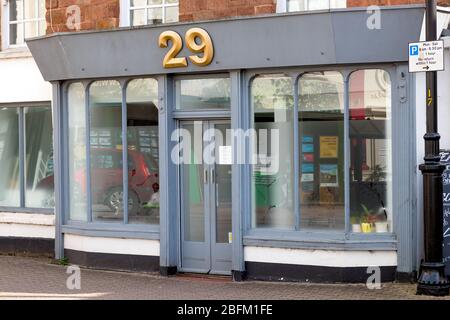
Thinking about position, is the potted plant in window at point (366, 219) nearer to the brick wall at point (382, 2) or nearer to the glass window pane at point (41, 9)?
the brick wall at point (382, 2)

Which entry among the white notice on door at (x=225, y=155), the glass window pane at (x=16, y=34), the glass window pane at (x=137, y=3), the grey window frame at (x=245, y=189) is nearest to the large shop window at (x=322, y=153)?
the grey window frame at (x=245, y=189)

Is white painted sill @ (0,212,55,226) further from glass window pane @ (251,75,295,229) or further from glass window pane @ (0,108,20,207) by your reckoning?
glass window pane @ (251,75,295,229)

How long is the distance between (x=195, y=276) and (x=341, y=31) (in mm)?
3931

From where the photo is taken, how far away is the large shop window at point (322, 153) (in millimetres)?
9586

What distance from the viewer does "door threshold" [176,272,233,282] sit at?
10164 mm

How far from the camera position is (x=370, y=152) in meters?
9.59

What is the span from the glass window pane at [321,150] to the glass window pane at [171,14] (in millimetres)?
2174

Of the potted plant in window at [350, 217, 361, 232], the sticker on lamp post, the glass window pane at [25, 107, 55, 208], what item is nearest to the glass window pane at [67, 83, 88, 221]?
the glass window pane at [25, 107, 55, 208]

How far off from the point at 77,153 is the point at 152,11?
2.47 metres

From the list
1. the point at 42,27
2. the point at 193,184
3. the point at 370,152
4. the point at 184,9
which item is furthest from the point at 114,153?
the point at 370,152

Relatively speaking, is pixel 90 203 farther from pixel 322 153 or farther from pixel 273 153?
pixel 322 153

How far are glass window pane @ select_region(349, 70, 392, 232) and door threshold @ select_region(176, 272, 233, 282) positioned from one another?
191cm
